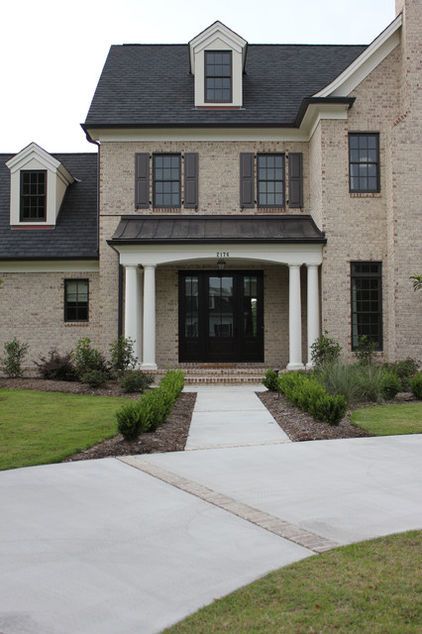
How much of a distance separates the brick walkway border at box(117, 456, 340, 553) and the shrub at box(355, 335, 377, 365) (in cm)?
1117

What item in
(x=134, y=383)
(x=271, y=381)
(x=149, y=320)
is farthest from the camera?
(x=149, y=320)

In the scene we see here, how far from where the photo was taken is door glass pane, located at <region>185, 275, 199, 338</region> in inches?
784

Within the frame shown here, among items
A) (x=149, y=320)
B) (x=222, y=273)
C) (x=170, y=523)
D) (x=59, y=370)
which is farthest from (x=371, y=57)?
(x=170, y=523)

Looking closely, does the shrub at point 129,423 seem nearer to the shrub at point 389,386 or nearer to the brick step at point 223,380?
the shrub at point 389,386

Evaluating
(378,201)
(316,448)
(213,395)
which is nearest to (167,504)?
(316,448)

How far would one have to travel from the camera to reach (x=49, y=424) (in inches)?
406

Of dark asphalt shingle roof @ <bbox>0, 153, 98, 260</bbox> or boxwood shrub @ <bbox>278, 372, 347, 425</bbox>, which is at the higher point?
dark asphalt shingle roof @ <bbox>0, 153, 98, 260</bbox>

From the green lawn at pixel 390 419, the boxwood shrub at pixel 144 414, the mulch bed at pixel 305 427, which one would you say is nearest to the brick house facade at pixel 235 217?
the green lawn at pixel 390 419

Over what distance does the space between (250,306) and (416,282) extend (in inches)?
200

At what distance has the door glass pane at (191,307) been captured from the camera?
19.9 m

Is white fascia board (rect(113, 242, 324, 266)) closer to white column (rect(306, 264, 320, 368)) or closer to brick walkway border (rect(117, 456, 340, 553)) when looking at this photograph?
white column (rect(306, 264, 320, 368))

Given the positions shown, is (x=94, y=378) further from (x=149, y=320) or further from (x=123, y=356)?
(x=149, y=320)

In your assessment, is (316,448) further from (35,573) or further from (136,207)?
(136,207)

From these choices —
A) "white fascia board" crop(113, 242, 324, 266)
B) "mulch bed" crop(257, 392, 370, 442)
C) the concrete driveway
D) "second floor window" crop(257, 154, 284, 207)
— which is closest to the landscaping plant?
"white fascia board" crop(113, 242, 324, 266)
